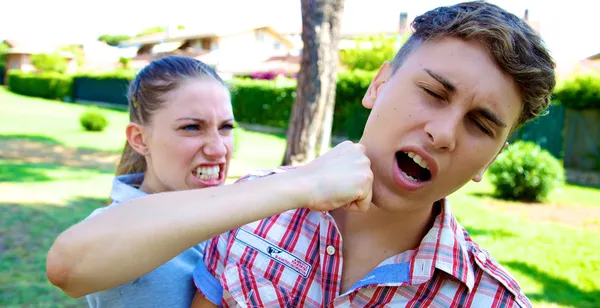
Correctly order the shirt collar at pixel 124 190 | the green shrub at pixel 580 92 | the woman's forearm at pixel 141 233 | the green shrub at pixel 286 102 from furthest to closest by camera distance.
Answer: the green shrub at pixel 286 102 → the green shrub at pixel 580 92 → the shirt collar at pixel 124 190 → the woman's forearm at pixel 141 233

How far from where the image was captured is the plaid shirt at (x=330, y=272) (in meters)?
1.63

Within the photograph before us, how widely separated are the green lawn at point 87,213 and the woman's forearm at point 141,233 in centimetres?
411

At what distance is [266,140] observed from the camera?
68.6 feet

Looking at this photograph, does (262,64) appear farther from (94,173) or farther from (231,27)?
(94,173)

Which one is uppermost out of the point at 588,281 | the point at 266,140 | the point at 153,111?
the point at 153,111

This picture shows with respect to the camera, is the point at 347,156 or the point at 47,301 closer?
the point at 347,156

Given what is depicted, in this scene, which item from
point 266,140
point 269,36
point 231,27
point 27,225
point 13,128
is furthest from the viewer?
point 269,36

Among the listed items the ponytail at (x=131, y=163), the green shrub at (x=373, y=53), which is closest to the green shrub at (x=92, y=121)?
the green shrub at (x=373, y=53)

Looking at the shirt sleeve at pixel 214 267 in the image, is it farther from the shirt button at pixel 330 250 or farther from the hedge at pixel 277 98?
the hedge at pixel 277 98

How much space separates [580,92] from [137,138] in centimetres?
1577

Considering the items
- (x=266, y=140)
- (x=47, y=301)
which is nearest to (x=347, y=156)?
(x=47, y=301)

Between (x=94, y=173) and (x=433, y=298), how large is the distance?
445 inches

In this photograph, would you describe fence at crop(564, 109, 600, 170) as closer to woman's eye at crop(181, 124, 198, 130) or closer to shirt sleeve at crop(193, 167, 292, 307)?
woman's eye at crop(181, 124, 198, 130)

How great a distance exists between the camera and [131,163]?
2826 millimetres
